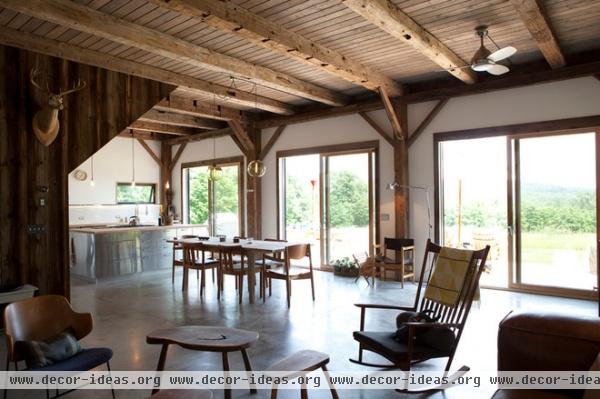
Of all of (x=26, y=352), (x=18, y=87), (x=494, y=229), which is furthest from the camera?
(x=494, y=229)

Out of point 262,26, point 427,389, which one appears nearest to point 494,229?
point 427,389

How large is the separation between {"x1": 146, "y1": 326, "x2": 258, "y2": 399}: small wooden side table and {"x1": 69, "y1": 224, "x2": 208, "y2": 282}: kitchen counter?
475 centimetres

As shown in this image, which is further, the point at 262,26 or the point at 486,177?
the point at 486,177

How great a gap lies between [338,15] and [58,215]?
4047mm

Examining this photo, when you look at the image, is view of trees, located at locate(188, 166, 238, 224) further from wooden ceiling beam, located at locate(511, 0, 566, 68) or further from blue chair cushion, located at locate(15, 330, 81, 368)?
blue chair cushion, located at locate(15, 330, 81, 368)

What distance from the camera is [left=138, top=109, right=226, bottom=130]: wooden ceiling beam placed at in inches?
338

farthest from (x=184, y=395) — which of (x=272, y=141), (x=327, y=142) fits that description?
(x=272, y=141)

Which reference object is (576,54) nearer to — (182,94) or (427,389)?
(427,389)

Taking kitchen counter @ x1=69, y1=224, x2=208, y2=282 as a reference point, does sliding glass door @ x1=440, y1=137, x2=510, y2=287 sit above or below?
above

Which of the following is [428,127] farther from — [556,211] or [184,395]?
[184,395]

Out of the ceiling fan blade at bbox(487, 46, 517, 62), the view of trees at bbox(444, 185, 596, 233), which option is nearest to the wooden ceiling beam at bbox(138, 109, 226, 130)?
the ceiling fan blade at bbox(487, 46, 517, 62)

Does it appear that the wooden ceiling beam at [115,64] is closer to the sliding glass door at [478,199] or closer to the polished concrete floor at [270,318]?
the polished concrete floor at [270,318]

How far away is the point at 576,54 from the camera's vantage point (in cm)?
542

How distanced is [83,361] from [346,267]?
5.33 meters
